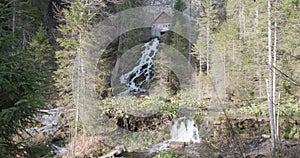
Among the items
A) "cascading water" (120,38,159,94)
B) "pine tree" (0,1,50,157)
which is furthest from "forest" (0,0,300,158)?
"cascading water" (120,38,159,94)

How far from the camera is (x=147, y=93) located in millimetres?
18781

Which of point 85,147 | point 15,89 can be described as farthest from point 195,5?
point 15,89

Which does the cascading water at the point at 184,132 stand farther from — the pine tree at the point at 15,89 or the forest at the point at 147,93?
the pine tree at the point at 15,89

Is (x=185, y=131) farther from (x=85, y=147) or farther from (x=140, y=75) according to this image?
(x=140, y=75)

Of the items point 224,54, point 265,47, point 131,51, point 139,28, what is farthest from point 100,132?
point 139,28

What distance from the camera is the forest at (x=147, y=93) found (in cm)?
427

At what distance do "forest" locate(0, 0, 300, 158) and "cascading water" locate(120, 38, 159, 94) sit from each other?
0.21 m

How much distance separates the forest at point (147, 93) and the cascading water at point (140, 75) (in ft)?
0.69

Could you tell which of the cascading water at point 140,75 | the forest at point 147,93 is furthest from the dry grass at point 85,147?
the cascading water at point 140,75

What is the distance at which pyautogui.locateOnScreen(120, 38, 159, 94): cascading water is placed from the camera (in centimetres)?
1961

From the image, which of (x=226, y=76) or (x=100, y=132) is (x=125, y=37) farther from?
(x=100, y=132)

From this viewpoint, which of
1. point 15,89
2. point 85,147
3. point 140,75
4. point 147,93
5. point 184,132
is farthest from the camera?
point 140,75

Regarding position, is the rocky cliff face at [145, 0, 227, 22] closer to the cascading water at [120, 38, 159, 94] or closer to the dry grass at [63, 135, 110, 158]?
the cascading water at [120, 38, 159, 94]

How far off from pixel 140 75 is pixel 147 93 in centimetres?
257
